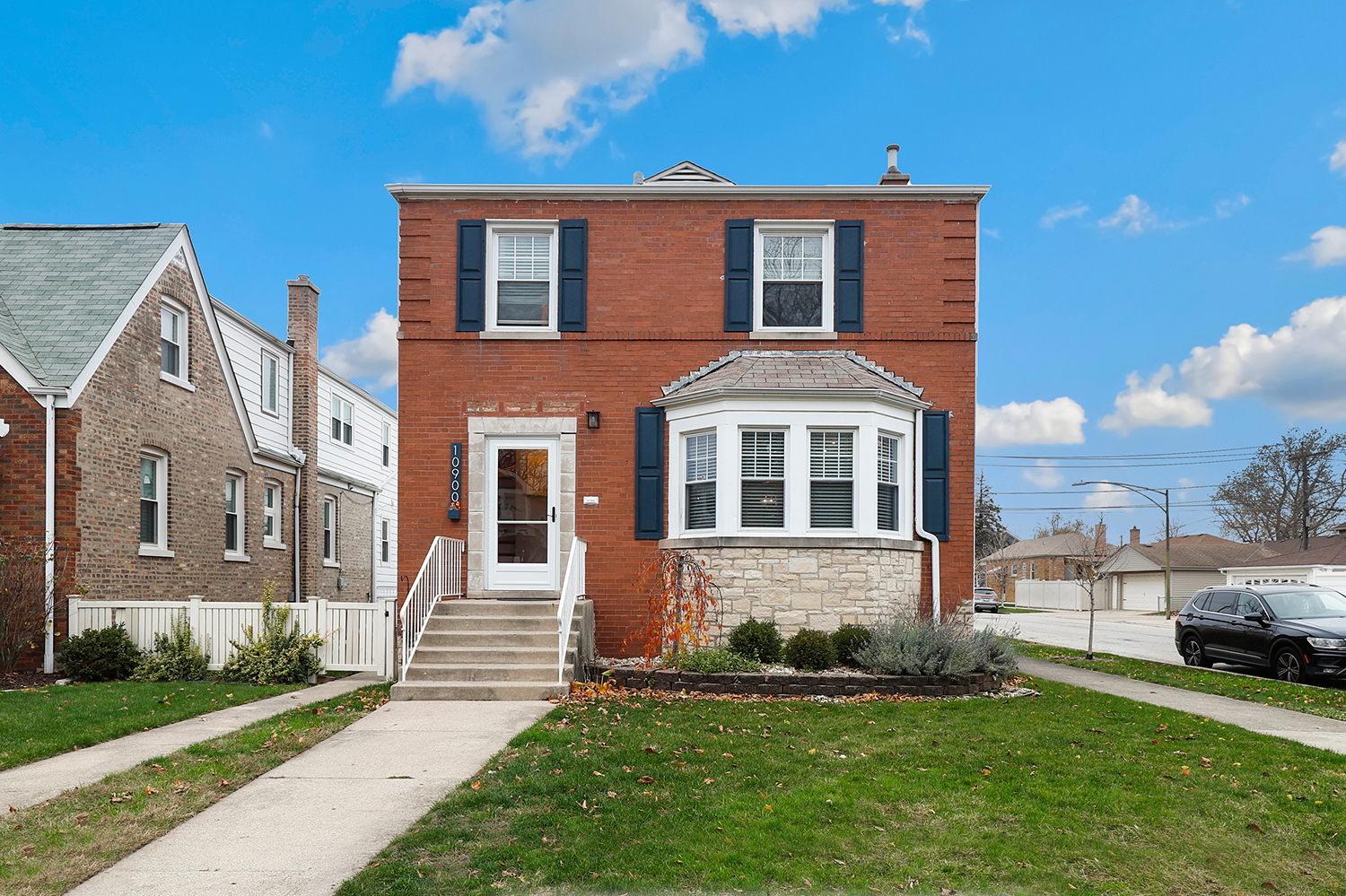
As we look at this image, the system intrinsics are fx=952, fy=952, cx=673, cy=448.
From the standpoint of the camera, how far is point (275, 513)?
66.6 ft

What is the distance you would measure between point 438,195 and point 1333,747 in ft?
40.8

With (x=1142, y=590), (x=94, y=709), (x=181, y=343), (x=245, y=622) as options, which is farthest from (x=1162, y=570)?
(x=94, y=709)

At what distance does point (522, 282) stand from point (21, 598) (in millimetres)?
7809

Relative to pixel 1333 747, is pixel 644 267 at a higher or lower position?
higher

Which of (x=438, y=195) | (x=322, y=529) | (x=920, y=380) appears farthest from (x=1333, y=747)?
(x=322, y=529)

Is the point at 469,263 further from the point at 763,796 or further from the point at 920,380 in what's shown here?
the point at 763,796

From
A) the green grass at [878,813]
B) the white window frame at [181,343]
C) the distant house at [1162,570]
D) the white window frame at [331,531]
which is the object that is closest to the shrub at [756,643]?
the green grass at [878,813]

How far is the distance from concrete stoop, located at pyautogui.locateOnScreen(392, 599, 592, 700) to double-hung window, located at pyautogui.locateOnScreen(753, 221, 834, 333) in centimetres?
516

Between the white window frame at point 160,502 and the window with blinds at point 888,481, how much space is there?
11256 mm

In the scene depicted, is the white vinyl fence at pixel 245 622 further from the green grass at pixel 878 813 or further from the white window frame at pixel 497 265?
the green grass at pixel 878 813

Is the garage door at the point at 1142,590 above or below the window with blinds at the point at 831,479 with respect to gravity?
below

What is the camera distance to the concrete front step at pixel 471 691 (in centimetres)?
1034

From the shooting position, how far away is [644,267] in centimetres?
1399

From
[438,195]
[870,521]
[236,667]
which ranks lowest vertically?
[236,667]
